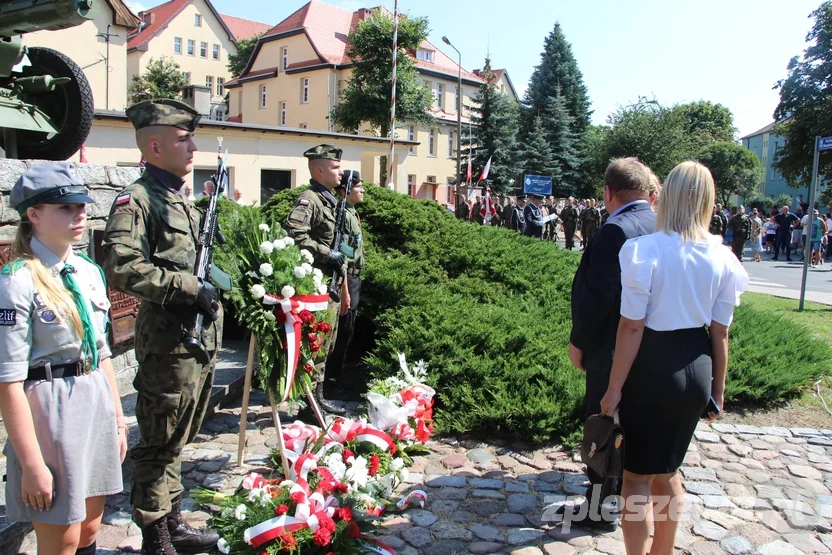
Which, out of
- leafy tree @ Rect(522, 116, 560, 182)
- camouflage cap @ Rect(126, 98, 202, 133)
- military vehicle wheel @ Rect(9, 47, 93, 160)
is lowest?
camouflage cap @ Rect(126, 98, 202, 133)

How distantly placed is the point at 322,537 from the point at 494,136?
4000 cm

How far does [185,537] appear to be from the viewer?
3.33 m

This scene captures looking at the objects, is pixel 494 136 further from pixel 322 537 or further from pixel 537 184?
pixel 322 537

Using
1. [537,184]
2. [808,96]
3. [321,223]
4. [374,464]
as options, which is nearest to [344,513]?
[374,464]

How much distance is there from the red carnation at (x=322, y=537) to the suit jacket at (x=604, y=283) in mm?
1584

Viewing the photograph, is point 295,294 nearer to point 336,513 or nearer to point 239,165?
point 336,513

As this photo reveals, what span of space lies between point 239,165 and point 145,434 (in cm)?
2052

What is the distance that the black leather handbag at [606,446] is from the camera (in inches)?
115

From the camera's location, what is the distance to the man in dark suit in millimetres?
3414

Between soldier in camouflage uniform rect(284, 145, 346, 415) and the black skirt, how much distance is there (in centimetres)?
266

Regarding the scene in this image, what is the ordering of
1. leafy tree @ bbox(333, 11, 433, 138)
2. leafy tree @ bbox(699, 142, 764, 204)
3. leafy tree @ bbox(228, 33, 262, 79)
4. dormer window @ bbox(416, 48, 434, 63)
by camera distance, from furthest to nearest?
leafy tree @ bbox(699, 142, 764, 204) → leafy tree @ bbox(228, 33, 262, 79) → dormer window @ bbox(416, 48, 434, 63) → leafy tree @ bbox(333, 11, 433, 138)

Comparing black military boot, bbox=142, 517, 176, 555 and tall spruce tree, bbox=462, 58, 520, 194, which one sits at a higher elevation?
tall spruce tree, bbox=462, 58, 520, 194

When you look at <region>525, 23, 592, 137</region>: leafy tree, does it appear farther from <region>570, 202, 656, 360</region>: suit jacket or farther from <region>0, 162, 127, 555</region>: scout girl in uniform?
<region>0, 162, 127, 555</region>: scout girl in uniform

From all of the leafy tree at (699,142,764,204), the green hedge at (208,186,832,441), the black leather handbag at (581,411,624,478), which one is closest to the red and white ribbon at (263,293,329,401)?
the green hedge at (208,186,832,441)
